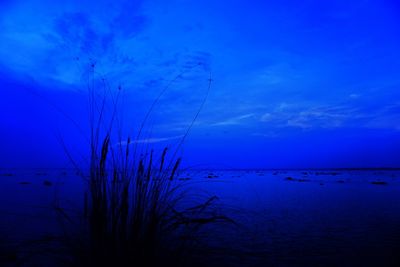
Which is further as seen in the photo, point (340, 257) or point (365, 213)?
point (365, 213)

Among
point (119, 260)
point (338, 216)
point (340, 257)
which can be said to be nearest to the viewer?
point (119, 260)

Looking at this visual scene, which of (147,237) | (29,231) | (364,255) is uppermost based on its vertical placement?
(147,237)

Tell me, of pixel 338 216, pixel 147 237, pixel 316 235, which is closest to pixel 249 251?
pixel 316 235

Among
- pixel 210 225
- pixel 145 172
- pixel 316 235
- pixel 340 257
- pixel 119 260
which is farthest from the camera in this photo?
pixel 210 225

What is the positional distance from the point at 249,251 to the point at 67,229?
3.23 metres

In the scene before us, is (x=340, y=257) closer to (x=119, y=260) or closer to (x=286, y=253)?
(x=286, y=253)

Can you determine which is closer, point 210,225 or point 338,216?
point 210,225

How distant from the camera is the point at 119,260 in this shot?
2459 mm

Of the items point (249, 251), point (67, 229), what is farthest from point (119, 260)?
point (67, 229)

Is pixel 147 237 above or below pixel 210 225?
above

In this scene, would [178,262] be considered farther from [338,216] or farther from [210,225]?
[338,216]

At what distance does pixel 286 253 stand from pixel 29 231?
14.4ft

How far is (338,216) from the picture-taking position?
20.6ft

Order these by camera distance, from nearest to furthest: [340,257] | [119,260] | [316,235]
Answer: [119,260], [340,257], [316,235]
